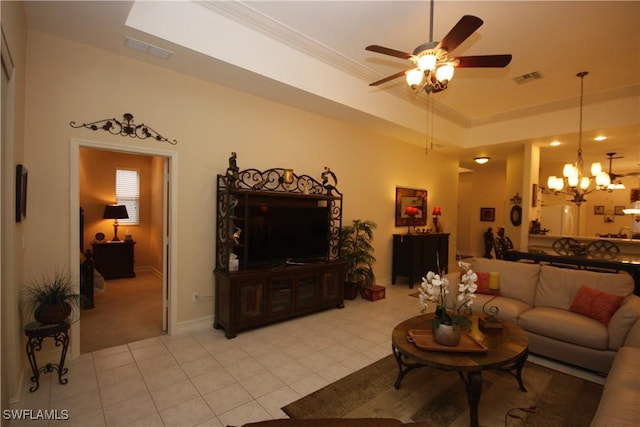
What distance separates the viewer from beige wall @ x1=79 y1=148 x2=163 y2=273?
20.5ft

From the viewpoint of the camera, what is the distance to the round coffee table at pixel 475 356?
6.91ft

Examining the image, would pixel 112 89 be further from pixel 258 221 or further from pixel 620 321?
pixel 620 321

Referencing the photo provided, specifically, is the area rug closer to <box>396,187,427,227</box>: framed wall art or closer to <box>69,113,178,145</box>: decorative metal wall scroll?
<box>69,113,178,145</box>: decorative metal wall scroll

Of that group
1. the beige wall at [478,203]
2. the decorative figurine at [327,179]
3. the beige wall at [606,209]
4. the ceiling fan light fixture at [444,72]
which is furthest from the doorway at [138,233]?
the beige wall at [606,209]

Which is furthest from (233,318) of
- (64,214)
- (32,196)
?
(32,196)

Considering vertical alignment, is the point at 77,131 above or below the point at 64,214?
above

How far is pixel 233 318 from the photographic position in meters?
3.62

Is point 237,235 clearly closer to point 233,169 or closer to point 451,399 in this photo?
point 233,169

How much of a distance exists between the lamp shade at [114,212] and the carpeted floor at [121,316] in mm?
1329

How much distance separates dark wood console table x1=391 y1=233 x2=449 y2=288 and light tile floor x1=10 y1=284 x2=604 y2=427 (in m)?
2.28

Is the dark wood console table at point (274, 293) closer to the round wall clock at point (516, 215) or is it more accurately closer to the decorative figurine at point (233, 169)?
the decorative figurine at point (233, 169)

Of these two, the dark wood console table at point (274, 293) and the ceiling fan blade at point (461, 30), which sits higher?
the ceiling fan blade at point (461, 30)

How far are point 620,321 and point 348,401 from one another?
247cm

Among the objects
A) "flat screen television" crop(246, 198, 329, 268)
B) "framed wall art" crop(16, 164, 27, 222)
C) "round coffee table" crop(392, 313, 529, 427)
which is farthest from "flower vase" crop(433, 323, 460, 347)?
"framed wall art" crop(16, 164, 27, 222)
